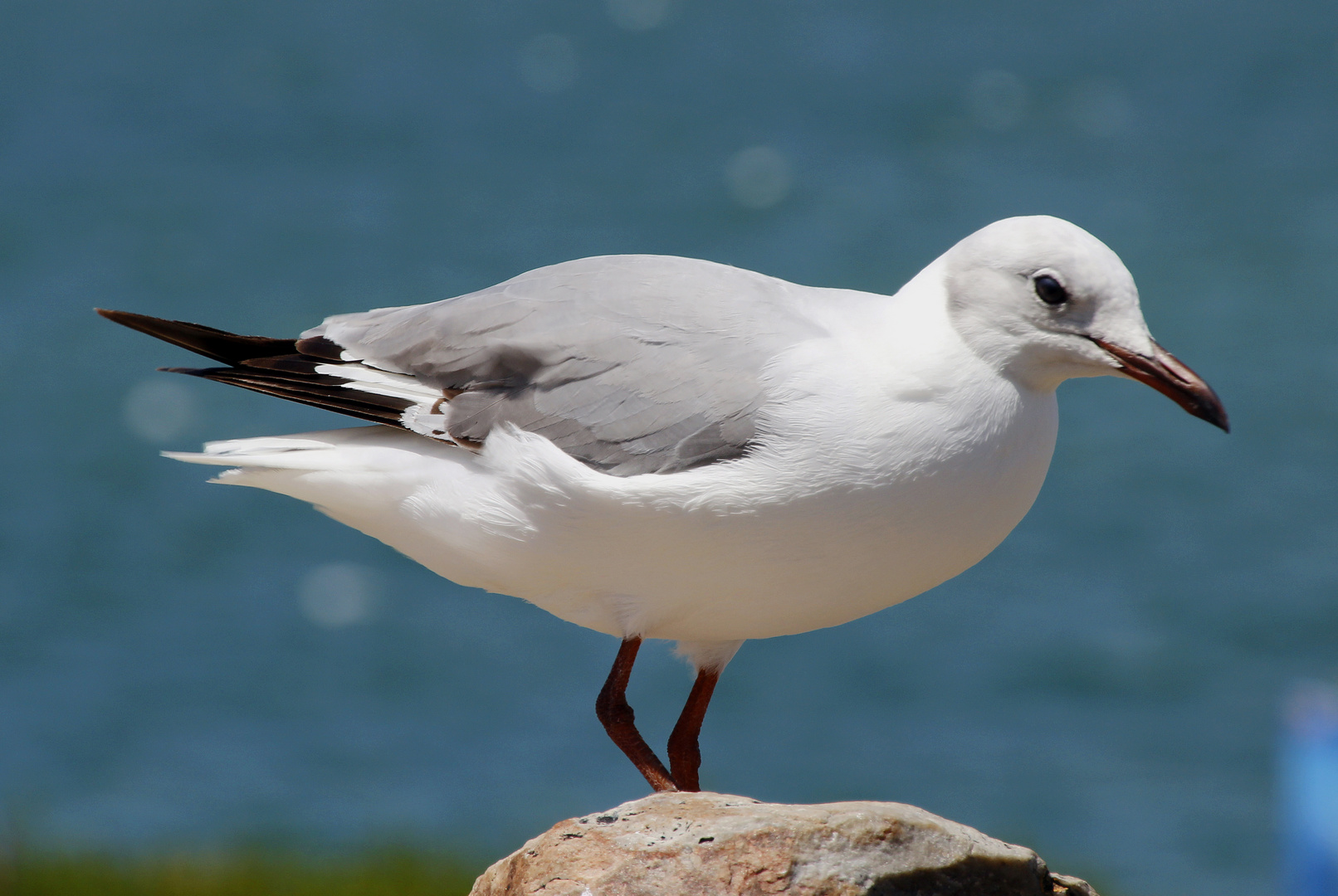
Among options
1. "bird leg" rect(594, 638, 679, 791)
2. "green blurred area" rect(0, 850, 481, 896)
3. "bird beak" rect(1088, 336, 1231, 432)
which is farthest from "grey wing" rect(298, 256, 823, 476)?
"green blurred area" rect(0, 850, 481, 896)

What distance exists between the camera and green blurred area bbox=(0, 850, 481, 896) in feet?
23.5

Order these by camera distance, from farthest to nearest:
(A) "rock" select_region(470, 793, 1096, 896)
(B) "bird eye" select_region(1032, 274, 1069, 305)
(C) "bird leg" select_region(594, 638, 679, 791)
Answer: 1. (C) "bird leg" select_region(594, 638, 679, 791)
2. (B) "bird eye" select_region(1032, 274, 1069, 305)
3. (A) "rock" select_region(470, 793, 1096, 896)

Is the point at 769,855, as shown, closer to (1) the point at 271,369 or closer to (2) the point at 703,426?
(2) the point at 703,426

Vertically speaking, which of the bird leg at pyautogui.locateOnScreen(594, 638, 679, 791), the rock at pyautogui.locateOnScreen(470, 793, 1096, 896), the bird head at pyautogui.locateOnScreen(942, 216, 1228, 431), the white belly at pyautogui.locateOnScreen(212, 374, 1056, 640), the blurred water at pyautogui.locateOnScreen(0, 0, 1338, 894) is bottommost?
the rock at pyautogui.locateOnScreen(470, 793, 1096, 896)

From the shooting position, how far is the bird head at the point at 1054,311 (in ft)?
11.9

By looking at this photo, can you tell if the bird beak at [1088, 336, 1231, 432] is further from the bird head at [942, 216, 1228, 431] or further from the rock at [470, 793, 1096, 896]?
the rock at [470, 793, 1096, 896]

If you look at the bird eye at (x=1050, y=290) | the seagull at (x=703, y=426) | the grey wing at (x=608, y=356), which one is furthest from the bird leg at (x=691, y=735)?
the bird eye at (x=1050, y=290)

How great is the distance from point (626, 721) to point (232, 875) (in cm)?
409

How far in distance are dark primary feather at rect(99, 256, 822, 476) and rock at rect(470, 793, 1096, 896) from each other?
89 centimetres

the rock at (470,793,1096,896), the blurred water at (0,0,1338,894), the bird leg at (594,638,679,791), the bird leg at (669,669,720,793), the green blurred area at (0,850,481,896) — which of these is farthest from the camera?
the blurred water at (0,0,1338,894)

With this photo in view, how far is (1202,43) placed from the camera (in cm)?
2425

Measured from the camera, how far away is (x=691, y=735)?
14.8 feet

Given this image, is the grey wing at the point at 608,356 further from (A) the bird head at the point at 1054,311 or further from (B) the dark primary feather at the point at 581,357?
(A) the bird head at the point at 1054,311

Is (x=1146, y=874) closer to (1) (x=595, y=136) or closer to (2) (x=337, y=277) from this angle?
(2) (x=337, y=277)
